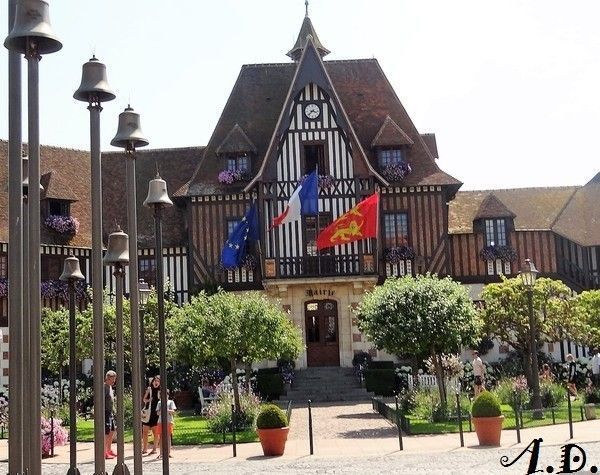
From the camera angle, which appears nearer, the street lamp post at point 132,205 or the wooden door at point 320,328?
the street lamp post at point 132,205

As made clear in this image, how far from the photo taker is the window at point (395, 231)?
30.9 m

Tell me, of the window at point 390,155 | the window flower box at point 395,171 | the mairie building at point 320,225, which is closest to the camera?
the mairie building at point 320,225

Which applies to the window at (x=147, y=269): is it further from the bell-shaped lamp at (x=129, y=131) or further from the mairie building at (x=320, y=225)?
the bell-shaped lamp at (x=129, y=131)

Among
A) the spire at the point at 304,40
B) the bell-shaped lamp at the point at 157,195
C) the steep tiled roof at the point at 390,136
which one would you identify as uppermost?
the spire at the point at 304,40

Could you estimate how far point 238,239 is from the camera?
29578mm

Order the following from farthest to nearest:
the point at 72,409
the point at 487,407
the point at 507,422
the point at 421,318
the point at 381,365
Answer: the point at 381,365 < the point at 421,318 < the point at 507,422 < the point at 487,407 < the point at 72,409

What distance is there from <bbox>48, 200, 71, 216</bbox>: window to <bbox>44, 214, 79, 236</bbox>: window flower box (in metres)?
0.21

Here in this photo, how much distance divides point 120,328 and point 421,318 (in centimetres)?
1169

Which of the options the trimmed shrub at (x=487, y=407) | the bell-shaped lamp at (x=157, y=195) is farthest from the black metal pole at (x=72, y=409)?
the trimmed shrub at (x=487, y=407)

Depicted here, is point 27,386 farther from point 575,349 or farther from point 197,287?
point 575,349

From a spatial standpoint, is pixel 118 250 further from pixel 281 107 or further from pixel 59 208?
pixel 281 107

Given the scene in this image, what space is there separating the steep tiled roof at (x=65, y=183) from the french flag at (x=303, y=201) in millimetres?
7582

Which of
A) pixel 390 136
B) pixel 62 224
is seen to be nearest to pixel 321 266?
pixel 390 136

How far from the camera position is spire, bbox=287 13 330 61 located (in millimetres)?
37062
